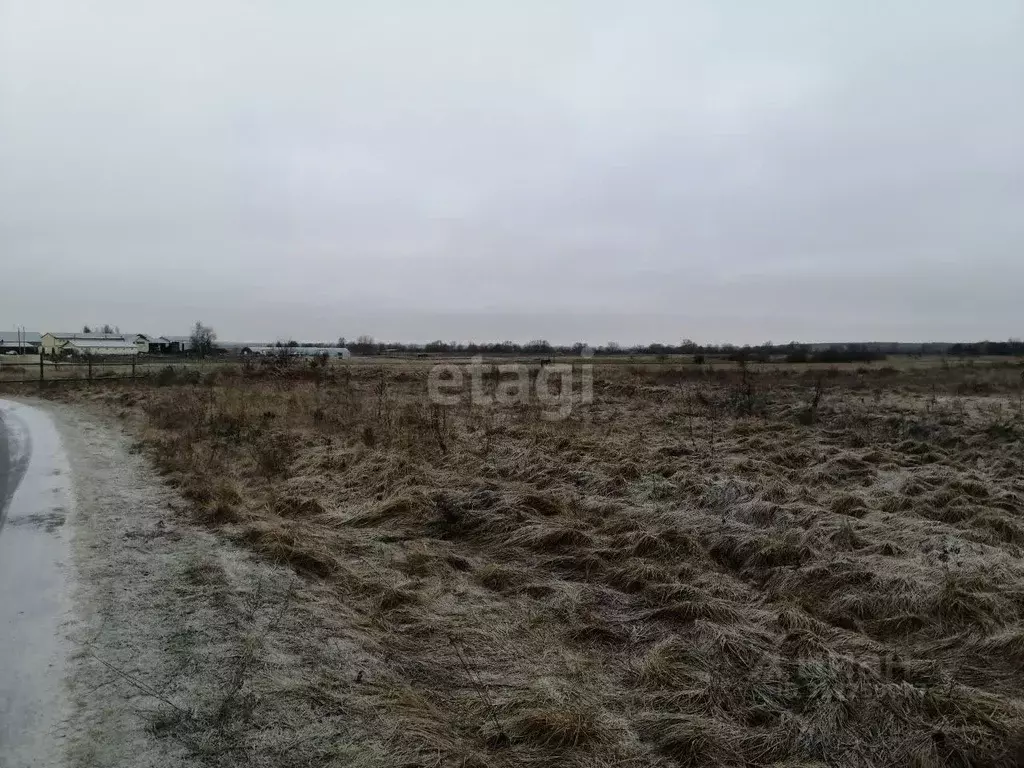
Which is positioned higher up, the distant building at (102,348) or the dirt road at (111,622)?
the distant building at (102,348)

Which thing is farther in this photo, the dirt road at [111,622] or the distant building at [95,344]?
the distant building at [95,344]

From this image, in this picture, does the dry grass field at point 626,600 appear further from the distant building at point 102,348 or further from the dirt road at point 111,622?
the distant building at point 102,348

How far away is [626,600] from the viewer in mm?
4633

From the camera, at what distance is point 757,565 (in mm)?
5211

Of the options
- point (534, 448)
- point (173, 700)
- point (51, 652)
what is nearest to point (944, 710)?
point (173, 700)

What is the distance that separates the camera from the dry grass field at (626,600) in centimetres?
285
